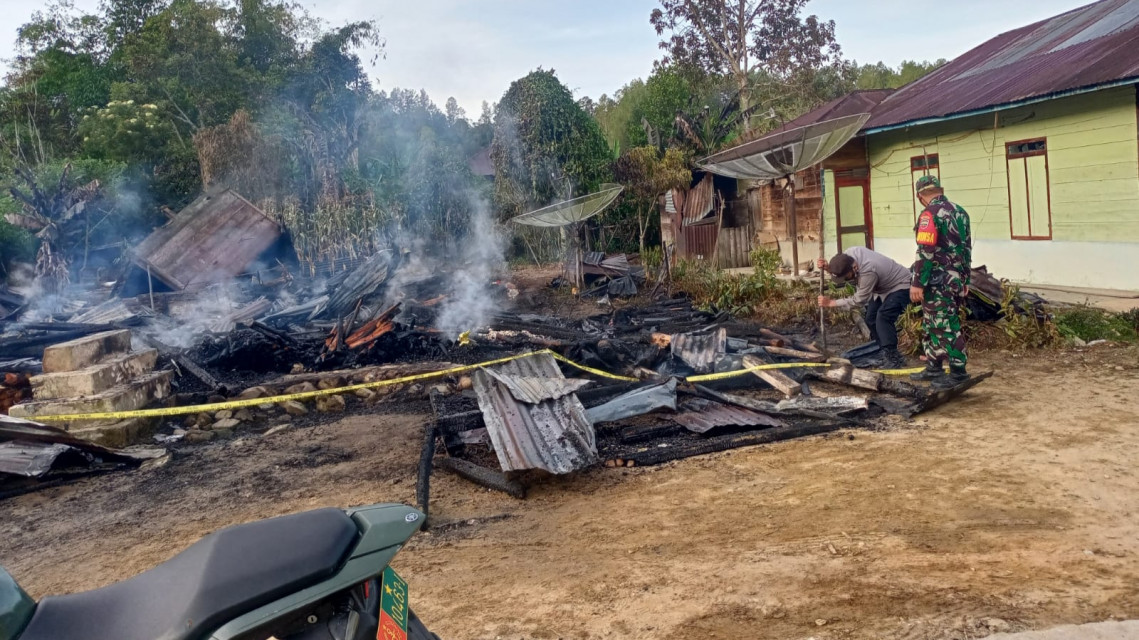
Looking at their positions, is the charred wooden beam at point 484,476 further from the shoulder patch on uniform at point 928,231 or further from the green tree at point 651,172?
the green tree at point 651,172

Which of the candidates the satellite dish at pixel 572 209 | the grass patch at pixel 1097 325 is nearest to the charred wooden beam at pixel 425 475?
the grass patch at pixel 1097 325

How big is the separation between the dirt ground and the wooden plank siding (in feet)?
18.2

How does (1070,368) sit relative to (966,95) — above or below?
below

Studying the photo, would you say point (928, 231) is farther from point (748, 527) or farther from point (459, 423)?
point (459, 423)

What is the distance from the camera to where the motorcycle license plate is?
210 centimetres

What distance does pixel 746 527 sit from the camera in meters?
4.16

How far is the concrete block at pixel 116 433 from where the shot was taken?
22.2ft

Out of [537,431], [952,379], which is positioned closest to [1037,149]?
[952,379]

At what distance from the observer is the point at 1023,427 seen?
5.58 meters

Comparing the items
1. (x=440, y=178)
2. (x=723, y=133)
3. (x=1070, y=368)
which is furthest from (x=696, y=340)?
(x=440, y=178)

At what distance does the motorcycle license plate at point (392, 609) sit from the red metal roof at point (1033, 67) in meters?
10.9

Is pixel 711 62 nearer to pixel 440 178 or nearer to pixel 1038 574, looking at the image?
pixel 440 178

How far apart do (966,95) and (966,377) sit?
8345 mm

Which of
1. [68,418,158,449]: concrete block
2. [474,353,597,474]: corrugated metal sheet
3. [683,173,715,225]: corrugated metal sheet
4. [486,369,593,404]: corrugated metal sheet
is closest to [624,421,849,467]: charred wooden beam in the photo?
[474,353,597,474]: corrugated metal sheet
